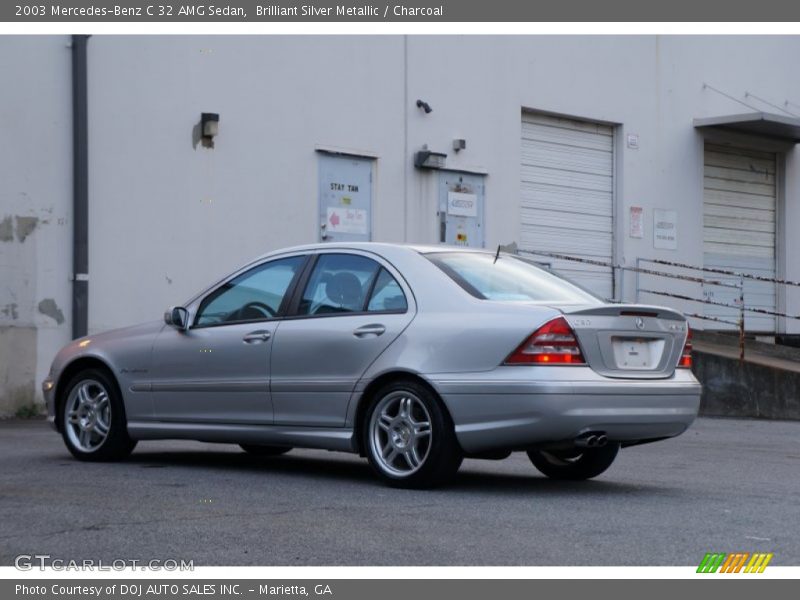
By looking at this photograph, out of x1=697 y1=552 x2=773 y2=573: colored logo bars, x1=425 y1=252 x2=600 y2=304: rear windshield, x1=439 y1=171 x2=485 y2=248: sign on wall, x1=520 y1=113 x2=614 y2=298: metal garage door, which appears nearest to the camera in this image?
x1=697 y1=552 x2=773 y2=573: colored logo bars

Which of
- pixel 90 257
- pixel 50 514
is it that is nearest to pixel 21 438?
pixel 90 257

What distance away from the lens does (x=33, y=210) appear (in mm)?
15180

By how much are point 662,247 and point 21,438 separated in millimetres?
12554

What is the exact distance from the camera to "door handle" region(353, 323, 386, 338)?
8219mm

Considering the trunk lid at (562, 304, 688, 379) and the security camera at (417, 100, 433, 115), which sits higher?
the security camera at (417, 100, 433, 115)

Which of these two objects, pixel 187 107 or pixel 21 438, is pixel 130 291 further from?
pixel 21 438

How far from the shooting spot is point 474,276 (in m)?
8.32

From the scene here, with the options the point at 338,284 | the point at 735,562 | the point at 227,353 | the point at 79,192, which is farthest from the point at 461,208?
the point at 735,562

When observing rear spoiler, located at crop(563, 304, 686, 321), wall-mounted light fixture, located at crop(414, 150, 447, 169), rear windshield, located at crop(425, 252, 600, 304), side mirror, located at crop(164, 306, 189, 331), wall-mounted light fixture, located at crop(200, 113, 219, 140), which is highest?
wall-mounted light fixture, located at crop(200, 113, 219, 140)

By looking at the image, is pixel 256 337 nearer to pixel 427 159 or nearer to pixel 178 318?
pixel 178 318

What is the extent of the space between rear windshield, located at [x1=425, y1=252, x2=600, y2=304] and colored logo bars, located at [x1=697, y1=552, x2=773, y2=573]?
251 cm

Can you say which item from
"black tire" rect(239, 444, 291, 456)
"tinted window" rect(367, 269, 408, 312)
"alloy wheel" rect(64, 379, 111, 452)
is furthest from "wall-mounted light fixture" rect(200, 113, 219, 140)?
"tinted window" rect(367, 269, 408, 312)

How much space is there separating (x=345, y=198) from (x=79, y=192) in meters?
3.91

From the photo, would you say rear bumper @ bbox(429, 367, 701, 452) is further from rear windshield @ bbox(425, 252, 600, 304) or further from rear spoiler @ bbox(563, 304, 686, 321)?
rear windshield @ bbox(425, 252, 600, 304)
